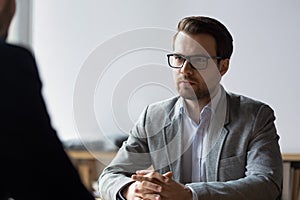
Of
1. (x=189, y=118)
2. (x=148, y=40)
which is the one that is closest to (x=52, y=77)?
(x=189, y=118)

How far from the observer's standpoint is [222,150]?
4.64ft

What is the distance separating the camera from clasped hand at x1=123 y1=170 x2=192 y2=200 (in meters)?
1.20

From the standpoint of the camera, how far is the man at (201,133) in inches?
54.1

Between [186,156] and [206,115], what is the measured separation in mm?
131

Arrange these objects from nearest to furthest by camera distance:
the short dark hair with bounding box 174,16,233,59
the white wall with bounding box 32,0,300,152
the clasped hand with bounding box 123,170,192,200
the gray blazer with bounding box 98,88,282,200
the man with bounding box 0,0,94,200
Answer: the man with bounding box 0,0,94,200 < the clasped hand with bounding box 123,170,192,200 < the gray blazer with bounding box 98,88,282,200 < the short dark hair with bounding box 174,16,233,59 < the white wall with bounding box 32,0,300,152

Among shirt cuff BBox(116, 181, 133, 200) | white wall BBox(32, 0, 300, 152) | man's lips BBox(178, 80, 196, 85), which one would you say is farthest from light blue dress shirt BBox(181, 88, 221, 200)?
white wall BBox(32, 0, 300, 152)

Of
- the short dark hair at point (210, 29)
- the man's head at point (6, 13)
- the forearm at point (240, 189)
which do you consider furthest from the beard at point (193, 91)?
the man's head at point (6, 13)

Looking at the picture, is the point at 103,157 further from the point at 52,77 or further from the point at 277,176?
the point at 52,77

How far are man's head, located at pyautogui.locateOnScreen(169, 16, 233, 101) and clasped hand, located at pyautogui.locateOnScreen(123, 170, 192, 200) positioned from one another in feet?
0.99

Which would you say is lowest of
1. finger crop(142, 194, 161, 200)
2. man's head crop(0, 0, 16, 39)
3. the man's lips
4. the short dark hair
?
finger crop(142, 194, 161, 200)

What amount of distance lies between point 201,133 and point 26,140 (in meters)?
1.05

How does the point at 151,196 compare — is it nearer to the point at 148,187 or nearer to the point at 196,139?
the point at 148,187

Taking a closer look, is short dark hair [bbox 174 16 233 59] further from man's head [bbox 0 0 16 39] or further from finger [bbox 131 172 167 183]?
man's head [bbox 0 0 16 39]

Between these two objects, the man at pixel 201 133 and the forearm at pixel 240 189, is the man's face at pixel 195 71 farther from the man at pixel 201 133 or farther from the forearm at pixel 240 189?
the forearm at pixel 240 189
